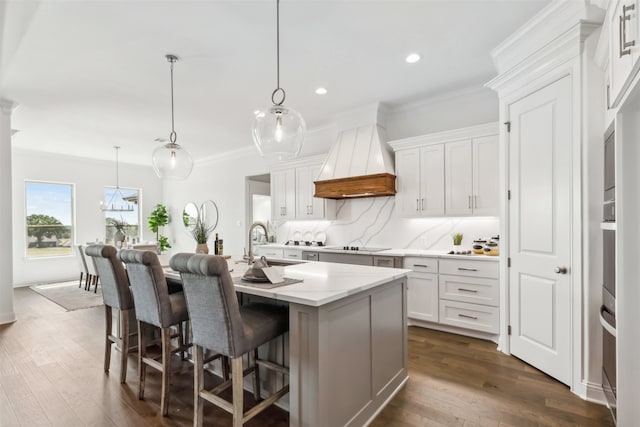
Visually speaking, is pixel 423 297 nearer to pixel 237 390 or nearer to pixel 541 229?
pixel 541 229

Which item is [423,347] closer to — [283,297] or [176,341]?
[283,297]

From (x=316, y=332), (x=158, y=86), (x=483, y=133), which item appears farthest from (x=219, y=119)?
(x=316, y=332)

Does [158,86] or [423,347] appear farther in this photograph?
[158,86]

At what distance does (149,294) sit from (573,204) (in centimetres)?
316

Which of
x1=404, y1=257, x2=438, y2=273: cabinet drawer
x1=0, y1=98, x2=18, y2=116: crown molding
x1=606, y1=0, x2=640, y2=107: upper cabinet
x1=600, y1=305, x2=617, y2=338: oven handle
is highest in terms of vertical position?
x1=0, y1=98, x2=18, y2=116: crown molding

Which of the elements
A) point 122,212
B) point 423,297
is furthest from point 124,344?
point 122,212

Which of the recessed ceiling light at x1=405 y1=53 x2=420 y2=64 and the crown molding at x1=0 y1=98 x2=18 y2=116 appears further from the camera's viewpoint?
the crown molding at x1=0 y1=98 x2=18 y2=116

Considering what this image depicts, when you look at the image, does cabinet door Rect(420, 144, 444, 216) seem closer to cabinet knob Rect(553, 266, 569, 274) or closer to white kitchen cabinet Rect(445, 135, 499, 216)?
white kitchen cabinet Rect(445, 135, 499, 216)

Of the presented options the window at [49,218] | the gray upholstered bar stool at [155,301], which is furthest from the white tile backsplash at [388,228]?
the window at [49,218]

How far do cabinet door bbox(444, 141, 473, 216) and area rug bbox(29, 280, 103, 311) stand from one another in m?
5.56

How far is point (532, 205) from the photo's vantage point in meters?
2.68

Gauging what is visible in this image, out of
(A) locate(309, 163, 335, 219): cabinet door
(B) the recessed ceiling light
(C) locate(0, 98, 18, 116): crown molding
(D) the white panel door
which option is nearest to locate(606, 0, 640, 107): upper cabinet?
(D) the white panel door

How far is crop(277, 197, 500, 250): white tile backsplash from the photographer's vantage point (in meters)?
3.90

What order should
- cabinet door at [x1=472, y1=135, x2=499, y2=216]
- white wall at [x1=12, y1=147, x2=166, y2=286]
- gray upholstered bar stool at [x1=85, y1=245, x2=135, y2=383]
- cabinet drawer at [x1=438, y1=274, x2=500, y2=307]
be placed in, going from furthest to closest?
white wall at [x1=12, y1=147, x2=166, y2=286] → cabinet door at [x1=472, y1=135, x2=499, y2=216] → cabinet drawer at [x1=438, y1=274, x2=500, y2=307] → gray upholstered bar stool at [x1=85, y1=245, x2=135, y2=383]
